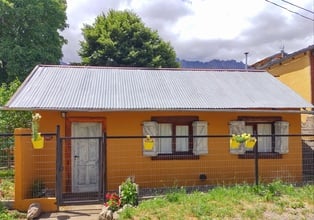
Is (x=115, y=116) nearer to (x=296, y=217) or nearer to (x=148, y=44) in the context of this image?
(x=296, y=217)

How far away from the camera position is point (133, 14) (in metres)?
27.4

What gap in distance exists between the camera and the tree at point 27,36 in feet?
69.9

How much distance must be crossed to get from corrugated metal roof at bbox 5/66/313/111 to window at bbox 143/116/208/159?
61 centimetres

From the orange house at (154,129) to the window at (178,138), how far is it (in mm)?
32

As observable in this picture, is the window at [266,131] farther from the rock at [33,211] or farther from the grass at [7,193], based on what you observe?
the grass at [7,193]

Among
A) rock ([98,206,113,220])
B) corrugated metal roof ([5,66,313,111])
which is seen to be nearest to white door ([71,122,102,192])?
corrugated metal roof ([5,66,313,111])

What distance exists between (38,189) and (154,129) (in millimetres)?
3732

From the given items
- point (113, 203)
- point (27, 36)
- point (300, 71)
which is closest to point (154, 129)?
point (113, 203)

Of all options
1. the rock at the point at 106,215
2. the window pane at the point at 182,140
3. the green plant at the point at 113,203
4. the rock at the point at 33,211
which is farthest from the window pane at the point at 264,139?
the rock at the point at 33,211

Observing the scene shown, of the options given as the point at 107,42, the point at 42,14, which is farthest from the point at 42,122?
the point at 107,42

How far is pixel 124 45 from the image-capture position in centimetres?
2567

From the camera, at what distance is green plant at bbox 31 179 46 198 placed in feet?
31.6

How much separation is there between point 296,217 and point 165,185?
4.53 meters

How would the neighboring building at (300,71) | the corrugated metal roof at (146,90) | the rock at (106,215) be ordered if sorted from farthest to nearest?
the neighboring building at (300,71) < the corrugated metal roof at (146,90) < the rock at (106,215)
